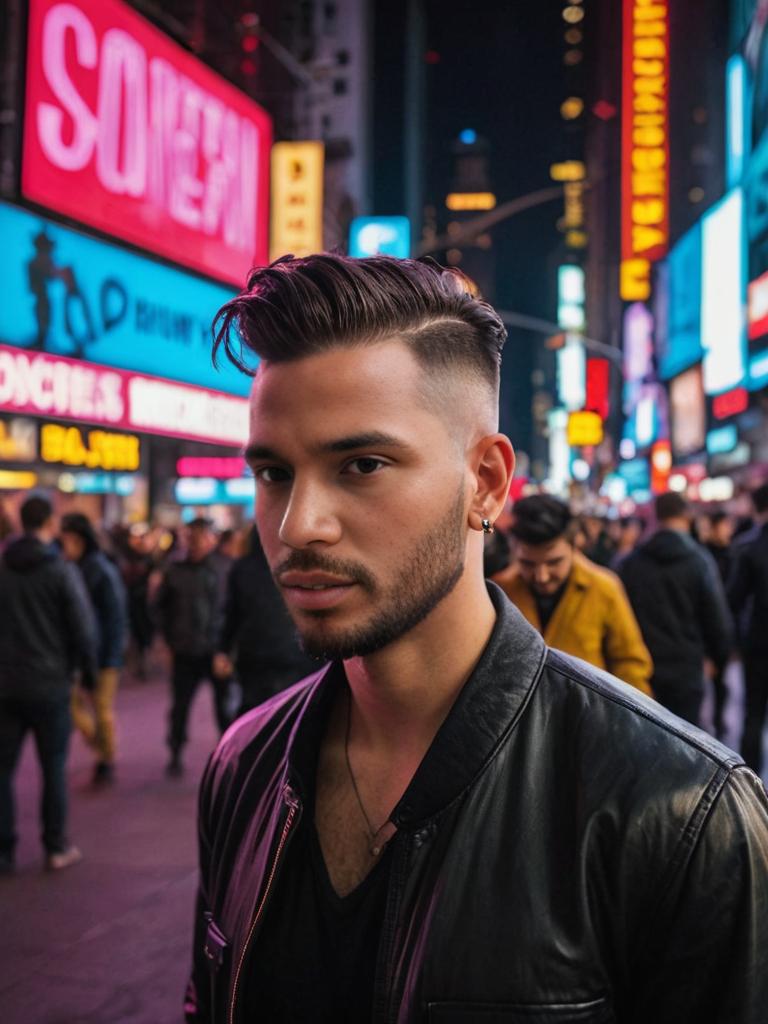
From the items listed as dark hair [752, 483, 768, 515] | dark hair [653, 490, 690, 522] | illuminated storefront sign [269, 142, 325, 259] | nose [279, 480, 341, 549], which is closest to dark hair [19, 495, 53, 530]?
dark hair [653, 490, 690, 522]

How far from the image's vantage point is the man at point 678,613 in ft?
22.9

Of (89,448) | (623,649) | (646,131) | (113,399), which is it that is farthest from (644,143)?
(623,649)

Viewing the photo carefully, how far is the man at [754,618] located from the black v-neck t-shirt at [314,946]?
6.62m

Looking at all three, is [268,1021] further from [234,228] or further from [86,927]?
[234,228]

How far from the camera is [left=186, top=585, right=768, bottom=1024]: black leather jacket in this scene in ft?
4.83

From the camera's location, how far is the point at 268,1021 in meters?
1.75

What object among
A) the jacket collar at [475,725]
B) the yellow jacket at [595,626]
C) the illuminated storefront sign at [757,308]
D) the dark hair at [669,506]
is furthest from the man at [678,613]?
the illuminated storefront sign at [757,308]

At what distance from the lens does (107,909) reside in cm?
575

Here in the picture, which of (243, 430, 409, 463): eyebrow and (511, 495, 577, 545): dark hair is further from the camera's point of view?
(511, 495, 577, 545): dark hair

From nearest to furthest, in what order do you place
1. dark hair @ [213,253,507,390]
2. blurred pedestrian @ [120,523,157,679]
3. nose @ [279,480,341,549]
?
1. nose @ [279,480,341,549]
2. dark hair @ [213,253,507,390]
3. blurred pedestrian @ [120,523,157,679]

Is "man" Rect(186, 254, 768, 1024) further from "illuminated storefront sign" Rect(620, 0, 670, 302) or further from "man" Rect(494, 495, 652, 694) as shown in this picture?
"illuminated storefront sign" Rect(620, 0, 670, 302)

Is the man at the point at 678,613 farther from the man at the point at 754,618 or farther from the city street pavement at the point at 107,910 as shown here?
the city street pavement at the point at 107,910

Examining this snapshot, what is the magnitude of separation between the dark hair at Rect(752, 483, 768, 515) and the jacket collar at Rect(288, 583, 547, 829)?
278 inches

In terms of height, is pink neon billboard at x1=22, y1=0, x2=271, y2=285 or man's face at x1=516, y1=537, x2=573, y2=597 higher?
pink neon billboard at x1=22, y1=0, x2=271, y2=285
